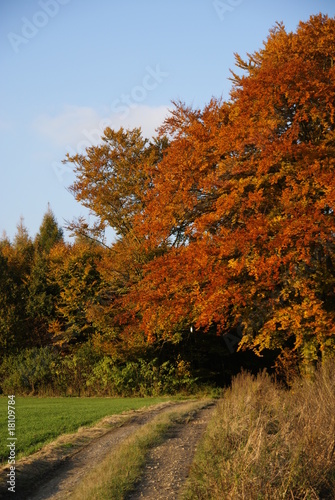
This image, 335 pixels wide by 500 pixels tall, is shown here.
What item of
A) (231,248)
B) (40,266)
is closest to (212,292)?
(231,248)

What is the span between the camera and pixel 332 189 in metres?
13.9

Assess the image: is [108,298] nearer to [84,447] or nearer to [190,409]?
[190,409]

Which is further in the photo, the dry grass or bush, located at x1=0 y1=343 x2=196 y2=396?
bush, located at x1=0 y1=343 x2=196 y2=396

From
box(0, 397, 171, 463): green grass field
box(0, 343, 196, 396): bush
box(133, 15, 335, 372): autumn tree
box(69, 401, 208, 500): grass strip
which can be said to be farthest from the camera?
box(0, 343, 196, 396): bush

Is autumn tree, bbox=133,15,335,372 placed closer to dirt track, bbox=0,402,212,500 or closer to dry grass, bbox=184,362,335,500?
dirt track, bbox=0,402,212,500

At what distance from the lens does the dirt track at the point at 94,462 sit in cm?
809

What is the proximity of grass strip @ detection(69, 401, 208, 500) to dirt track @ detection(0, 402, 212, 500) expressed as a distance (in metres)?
0.17

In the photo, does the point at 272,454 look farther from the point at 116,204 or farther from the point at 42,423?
the point at 116,204

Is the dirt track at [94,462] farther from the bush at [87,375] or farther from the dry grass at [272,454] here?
the bush at [87,375]

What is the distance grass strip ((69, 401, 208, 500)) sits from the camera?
750 centimetres

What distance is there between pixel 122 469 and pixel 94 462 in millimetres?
1396

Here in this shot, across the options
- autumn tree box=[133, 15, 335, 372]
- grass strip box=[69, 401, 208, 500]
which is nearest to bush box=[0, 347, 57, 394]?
autumn tree box=[133, 15, 335, 372]

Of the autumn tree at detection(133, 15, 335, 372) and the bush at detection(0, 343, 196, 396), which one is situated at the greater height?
the autumn tree at detection(133, 15, 335, 372)

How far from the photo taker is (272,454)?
7316 millimetres
